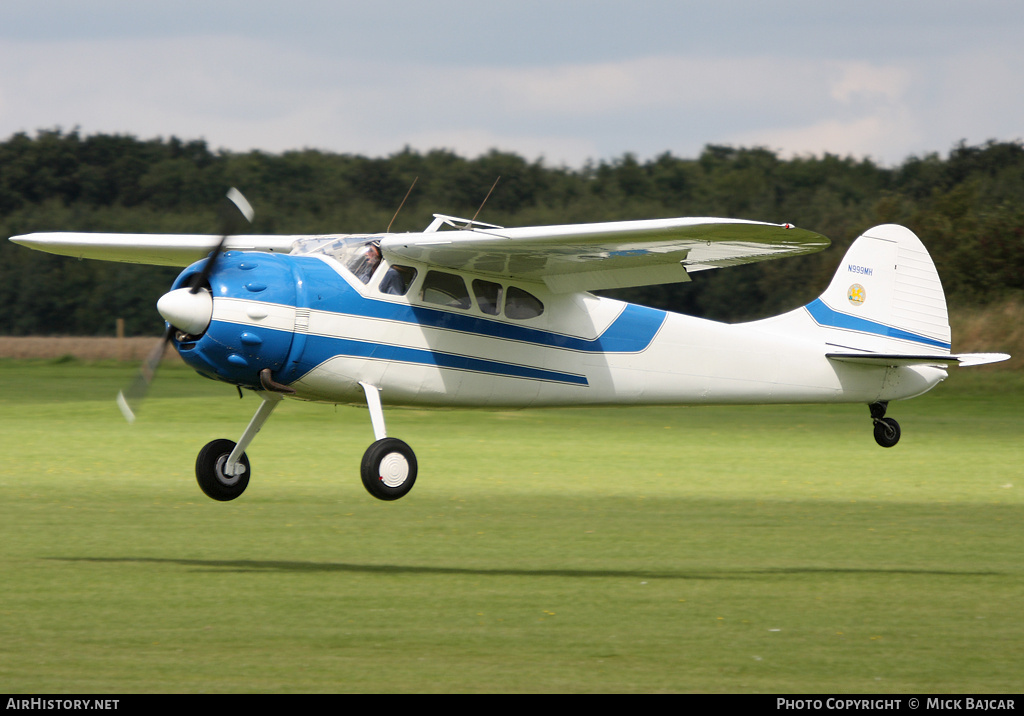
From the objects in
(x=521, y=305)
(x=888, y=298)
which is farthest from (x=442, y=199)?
(x=521, y=305)

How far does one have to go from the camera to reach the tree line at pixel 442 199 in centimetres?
5550

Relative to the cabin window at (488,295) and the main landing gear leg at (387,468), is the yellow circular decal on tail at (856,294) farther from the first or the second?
the main landing gear leg at (387,468)

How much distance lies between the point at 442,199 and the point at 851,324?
162 ft

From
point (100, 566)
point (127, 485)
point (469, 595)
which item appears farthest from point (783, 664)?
point (127, 485)

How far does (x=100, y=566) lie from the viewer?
41.5ft

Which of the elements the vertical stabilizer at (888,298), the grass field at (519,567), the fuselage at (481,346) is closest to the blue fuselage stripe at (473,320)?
the fuselage at (481,346)

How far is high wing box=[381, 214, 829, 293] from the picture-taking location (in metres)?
11.1

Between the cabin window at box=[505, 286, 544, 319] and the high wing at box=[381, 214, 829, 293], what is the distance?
18cm

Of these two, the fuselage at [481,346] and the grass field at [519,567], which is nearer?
the grass field at [519,567]

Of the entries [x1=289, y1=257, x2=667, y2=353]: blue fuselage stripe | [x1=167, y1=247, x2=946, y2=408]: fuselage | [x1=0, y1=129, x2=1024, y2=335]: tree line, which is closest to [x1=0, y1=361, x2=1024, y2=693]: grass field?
[x1=167, y1=247, x2=946, y2=408]: fuselage

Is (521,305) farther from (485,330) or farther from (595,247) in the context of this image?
(595,247)

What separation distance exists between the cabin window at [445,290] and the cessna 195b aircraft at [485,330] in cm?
1

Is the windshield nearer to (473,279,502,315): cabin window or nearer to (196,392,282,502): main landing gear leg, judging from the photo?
(473,279,502,315): cabin window
